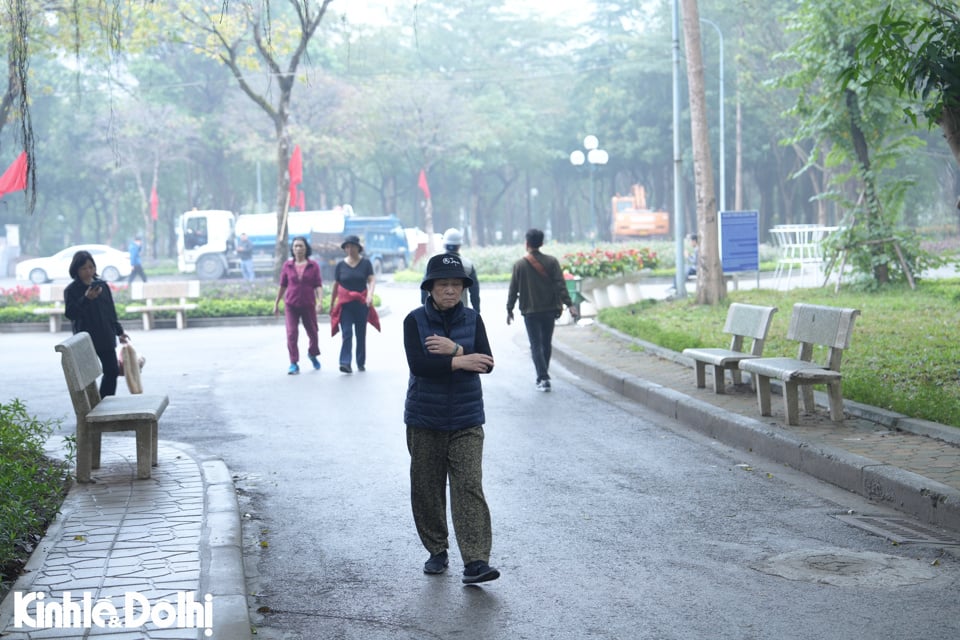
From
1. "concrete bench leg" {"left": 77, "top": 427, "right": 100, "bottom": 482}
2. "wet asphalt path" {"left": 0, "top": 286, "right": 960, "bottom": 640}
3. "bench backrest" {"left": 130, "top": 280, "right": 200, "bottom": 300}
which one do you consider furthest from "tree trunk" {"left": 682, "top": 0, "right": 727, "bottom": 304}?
"concrete bench leg" {"left": 77, "top": 427, "right": 100, "bottom": 482}

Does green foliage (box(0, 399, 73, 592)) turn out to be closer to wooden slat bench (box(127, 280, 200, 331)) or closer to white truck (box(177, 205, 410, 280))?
wooden slat bench (box(127, 280, 200, 331))

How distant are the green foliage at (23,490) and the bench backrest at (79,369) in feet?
1.58

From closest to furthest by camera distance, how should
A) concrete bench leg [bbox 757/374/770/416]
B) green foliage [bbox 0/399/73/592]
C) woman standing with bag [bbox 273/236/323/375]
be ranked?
green foliage [bbox 0/399/73/592], concrete bench leg [bbox 757/374/770/416], woman standing with bag [bbox 273/236/323/375]

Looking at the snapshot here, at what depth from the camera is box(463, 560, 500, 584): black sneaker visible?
19.5 feet

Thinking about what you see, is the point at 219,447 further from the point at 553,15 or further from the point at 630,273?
the point at 553,15

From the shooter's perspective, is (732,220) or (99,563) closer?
(99,563)

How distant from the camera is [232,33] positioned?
30.8 metres

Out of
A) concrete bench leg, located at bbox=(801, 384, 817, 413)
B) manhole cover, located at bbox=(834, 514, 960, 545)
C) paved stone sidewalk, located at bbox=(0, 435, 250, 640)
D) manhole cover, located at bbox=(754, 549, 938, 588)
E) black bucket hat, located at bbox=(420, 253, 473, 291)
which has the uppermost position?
black bucket hat, located at bbox=(420, 253, 473, 291)

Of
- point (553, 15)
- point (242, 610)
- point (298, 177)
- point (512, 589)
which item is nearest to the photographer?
point (242, 610)

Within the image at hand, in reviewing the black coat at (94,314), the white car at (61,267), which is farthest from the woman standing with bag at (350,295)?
the white car at (61,267)

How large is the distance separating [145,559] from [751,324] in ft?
24.2

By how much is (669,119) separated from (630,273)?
40.8 meters

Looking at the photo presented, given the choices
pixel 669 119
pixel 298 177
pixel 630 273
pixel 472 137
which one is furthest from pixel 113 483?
pixel 669 119

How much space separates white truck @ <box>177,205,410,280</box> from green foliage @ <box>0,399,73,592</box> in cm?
4166
